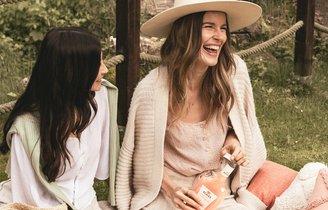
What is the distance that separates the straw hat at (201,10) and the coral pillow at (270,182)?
28.7 inches

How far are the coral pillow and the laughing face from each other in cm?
69

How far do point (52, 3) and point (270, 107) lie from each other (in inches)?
85.3

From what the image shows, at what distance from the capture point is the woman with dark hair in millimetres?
2680

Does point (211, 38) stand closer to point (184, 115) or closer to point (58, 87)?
point (184, 115)

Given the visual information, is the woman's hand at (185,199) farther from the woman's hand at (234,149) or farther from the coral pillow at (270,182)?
the coral pillow at (270,182)

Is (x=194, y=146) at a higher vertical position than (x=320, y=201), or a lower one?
higher

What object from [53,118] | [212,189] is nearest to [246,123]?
[212,189]

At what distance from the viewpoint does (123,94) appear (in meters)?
3.66

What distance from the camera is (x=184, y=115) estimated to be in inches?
125

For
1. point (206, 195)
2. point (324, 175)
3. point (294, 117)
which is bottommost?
point (294, 117)

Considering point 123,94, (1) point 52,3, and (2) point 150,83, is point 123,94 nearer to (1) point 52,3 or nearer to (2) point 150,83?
(2) point 150,83

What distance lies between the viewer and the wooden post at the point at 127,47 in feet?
11.6

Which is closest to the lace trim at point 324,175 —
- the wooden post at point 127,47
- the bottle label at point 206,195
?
the bottle label at point 206,195

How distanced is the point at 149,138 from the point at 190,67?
14.6 inches
